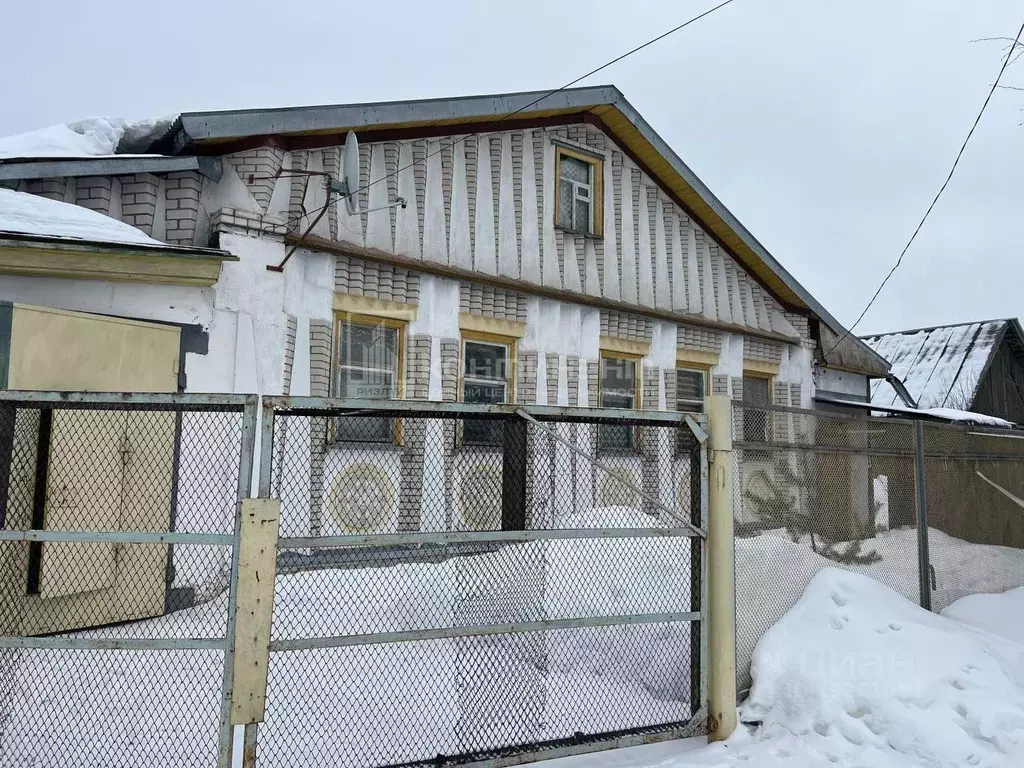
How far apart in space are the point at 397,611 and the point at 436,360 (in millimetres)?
4768

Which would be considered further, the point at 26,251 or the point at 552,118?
the point at 552,118

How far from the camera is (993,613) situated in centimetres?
662

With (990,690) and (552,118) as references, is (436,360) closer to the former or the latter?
(552,118)

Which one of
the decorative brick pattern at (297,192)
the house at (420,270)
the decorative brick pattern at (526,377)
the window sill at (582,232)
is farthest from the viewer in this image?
the window sill at (582,232)

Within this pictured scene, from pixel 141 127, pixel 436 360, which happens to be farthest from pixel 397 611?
pixel 141 127

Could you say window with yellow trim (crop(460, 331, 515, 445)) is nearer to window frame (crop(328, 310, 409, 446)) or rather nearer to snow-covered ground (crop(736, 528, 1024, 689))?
window frame (crop(328, 310, 409, 446))

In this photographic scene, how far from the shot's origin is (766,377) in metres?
12.6

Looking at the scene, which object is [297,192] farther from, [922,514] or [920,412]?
[920,412]

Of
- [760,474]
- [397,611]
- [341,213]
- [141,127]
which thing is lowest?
[397,611]

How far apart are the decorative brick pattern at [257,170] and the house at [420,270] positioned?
0.8 inches

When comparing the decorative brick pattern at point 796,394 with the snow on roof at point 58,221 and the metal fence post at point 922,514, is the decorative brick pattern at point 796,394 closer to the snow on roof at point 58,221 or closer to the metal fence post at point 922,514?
the metal fence post at point 922,514

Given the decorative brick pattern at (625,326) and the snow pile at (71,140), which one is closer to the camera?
the snow pile at (71,140)

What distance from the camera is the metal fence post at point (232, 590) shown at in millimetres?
3205

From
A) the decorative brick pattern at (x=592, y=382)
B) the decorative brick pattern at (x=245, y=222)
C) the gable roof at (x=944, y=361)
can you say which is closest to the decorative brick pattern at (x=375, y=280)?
the decorative brick pattern at (x=245, y=222)
